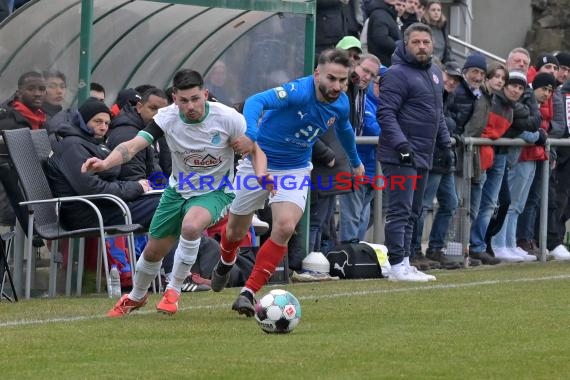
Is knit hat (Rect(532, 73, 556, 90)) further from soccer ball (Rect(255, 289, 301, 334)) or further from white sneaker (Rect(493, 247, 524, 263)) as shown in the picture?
soccer ball (Rect(255, 289, 301, 334))

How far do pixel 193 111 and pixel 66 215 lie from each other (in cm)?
256

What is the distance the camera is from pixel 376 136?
15.5m

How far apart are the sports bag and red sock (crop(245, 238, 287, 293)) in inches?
150

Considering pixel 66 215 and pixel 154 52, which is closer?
pixel 66 215

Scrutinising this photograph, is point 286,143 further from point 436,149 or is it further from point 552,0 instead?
point 552,0

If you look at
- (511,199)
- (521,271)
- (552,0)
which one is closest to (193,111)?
(521,271)

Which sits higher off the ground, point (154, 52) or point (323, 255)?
point (154, 52)

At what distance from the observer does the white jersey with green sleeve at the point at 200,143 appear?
1083cm

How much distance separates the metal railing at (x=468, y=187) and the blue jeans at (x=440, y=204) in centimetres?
26

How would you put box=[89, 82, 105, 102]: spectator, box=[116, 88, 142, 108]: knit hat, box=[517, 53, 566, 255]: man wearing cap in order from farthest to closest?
box=[517, 53, 566, 255]: man wearing cap, box=[89, 82, 105, 102]: spectator, box=[116, 88, 142, 108]: knit hat

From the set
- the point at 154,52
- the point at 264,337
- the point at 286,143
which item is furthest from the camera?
the point at 154,52

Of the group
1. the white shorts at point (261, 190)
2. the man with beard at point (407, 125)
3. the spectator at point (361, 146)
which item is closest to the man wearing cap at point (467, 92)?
the spectator at point (361, 146)

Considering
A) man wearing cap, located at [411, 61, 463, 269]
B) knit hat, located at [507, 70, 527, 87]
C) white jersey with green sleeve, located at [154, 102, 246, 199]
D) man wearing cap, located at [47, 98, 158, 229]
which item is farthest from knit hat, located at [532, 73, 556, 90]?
white jersey with green sleeve, located at [154, 102, 246, 199]

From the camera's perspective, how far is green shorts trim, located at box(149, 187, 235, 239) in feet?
35.3
